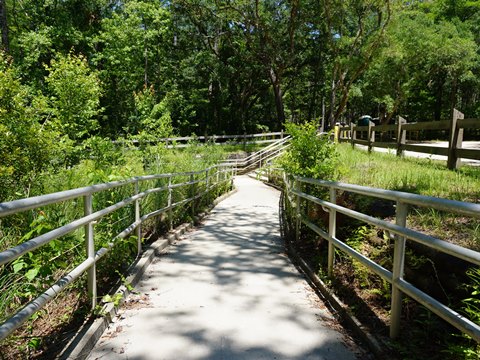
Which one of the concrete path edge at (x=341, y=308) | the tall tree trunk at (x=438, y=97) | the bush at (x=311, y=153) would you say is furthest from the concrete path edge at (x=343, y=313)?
the tall tree trunk at (x=438, y=97)

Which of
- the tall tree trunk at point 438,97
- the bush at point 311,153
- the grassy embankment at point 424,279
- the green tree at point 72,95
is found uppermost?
the tall tree trunk at point 438,97

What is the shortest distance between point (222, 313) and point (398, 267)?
1.74 m

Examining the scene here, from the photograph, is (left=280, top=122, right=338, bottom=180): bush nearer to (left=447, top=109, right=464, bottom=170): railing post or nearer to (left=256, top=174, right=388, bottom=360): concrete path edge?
(left=256, top=174, right=388, bottom=360): concrete path edge

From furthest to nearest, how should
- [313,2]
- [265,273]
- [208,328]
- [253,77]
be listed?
[253,77]
[313,2]
[265,273]
[208,328]

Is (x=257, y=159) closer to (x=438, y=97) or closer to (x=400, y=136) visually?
(x=400, y=136)

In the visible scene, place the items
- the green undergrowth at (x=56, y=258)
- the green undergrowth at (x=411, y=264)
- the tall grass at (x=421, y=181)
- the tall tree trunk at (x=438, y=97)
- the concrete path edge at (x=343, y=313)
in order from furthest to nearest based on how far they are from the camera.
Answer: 1. the tall tree trunk at (x=438, y=97)
2. the tall grass at (x=421, y=181)
3. the concrete path edge at (x=343, y=313)
4. the green undergrowth at (x=411, y=264)
5. the green undergrowth at (x=56, y=258)

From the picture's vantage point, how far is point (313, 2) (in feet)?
82.1

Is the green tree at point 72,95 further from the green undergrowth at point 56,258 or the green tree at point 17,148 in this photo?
the green undergrowth at point 56,258

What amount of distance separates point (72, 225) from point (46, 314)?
32.5 inches

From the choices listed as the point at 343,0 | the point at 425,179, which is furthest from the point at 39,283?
the point at 343,0

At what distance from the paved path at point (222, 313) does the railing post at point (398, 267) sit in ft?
1.28

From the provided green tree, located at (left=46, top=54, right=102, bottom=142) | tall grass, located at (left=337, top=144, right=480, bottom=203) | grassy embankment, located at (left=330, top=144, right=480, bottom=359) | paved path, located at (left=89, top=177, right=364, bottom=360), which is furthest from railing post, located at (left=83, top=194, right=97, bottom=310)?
green tree, located at (left=46, top=54, right=102, bottom=142)

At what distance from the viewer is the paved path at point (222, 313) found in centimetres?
317

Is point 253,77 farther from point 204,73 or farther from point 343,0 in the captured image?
point 343,0
